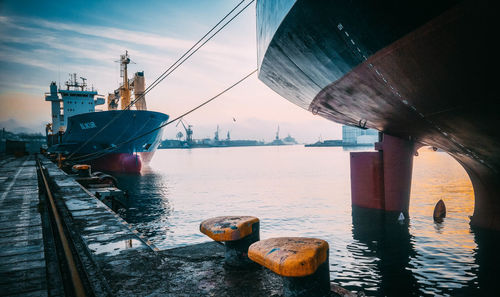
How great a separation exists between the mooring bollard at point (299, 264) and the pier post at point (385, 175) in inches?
402

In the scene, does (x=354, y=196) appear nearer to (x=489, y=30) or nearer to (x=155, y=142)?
(x=489, y=30)

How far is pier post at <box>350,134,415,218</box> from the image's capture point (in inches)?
470

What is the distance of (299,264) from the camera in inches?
107

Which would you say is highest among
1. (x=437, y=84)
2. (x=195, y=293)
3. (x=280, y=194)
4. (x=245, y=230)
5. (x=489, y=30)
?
(x=489, y=30)

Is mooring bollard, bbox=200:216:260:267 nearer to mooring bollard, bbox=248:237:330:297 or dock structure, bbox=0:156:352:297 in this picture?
dock structure, bbox=0:156:352:297

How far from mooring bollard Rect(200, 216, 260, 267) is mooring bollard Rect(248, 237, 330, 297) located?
0.64m

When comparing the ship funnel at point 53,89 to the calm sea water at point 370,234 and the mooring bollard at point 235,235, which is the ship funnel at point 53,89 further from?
the mooring bollard at point 235,235

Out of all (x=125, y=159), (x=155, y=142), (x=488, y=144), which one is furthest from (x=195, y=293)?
(x=155, y=142)

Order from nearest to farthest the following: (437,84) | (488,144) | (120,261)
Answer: (120,261), (437,84), (488,144)

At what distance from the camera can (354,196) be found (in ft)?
45.4

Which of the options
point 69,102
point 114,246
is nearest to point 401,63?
point 114,246

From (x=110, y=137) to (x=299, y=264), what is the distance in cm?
3242

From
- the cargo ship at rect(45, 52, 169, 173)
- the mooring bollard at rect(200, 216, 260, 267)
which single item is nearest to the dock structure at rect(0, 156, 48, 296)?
the mooring bollard at rect(200, 216, 260, 267)

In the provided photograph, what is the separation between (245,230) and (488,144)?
546 cm
